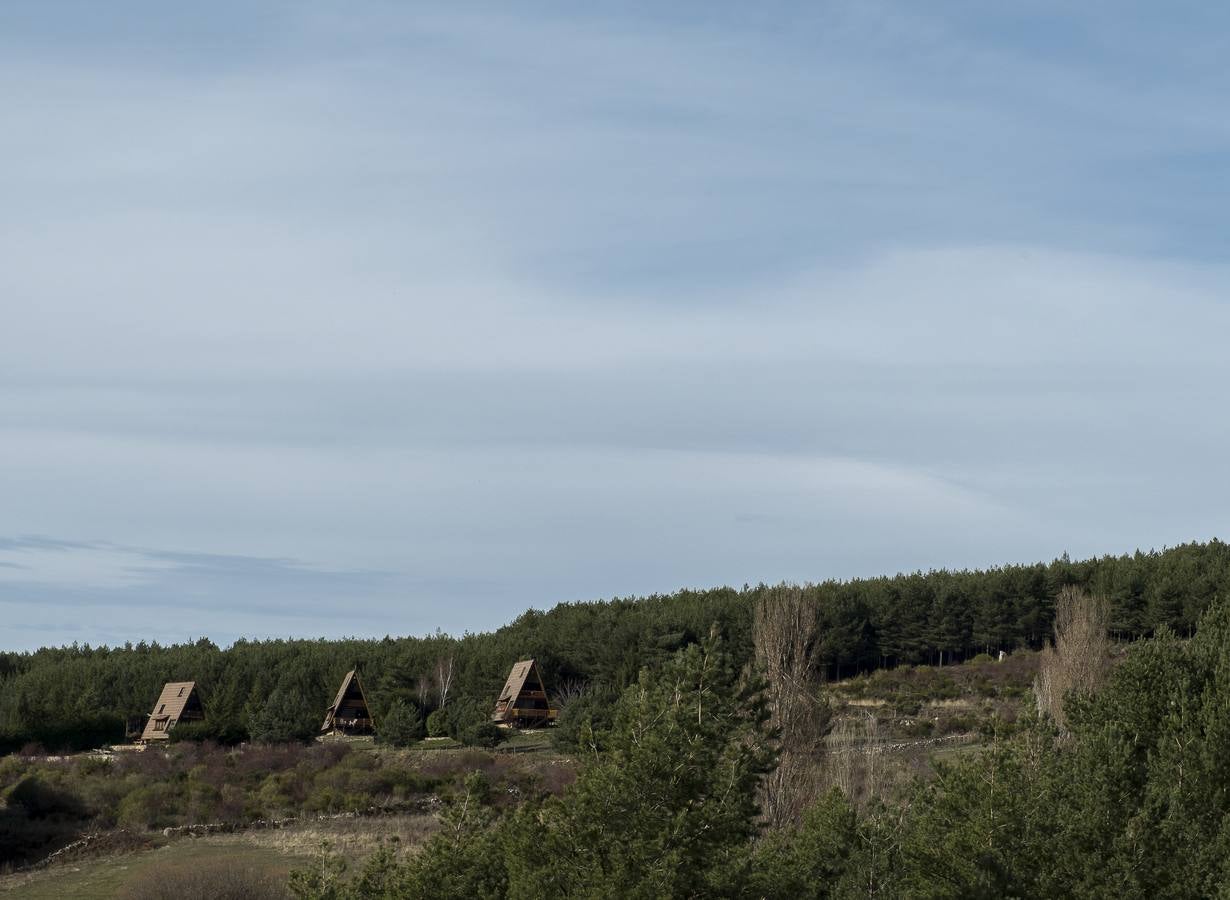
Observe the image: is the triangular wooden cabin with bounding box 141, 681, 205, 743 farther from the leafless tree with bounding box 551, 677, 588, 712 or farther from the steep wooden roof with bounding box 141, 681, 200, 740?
the leafless tree with bounding box 551, 677, 588, 712

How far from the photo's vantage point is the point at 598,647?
88.6 metres

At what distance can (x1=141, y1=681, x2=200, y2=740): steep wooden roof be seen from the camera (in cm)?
8750

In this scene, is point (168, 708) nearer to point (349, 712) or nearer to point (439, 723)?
point (349, 712)

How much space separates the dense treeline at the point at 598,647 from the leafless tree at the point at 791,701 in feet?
96.8

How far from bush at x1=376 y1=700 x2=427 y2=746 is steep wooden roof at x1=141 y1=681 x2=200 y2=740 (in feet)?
57.5

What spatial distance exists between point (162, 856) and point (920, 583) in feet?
210

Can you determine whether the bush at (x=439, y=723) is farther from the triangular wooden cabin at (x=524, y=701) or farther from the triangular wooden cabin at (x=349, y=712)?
the triangular wooden cabin at (x=349, y=712)

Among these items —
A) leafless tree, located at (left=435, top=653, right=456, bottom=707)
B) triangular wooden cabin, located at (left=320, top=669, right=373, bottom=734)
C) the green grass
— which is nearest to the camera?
the green grass

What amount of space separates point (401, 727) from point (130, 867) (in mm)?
26502

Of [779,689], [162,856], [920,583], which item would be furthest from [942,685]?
[162,856]

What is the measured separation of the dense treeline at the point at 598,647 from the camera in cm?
8575

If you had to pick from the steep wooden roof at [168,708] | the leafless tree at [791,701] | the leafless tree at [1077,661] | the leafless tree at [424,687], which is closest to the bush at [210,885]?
the leafless tree at [791,701]

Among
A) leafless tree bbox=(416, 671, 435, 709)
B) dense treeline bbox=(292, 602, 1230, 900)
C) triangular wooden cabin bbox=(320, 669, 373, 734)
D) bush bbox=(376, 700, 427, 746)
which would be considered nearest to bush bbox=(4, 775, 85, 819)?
bush bbox=(376, 700, 427, 746)

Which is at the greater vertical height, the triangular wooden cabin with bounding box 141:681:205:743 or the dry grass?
the triangular wooden cabin with bounding box 141:681:205:743
